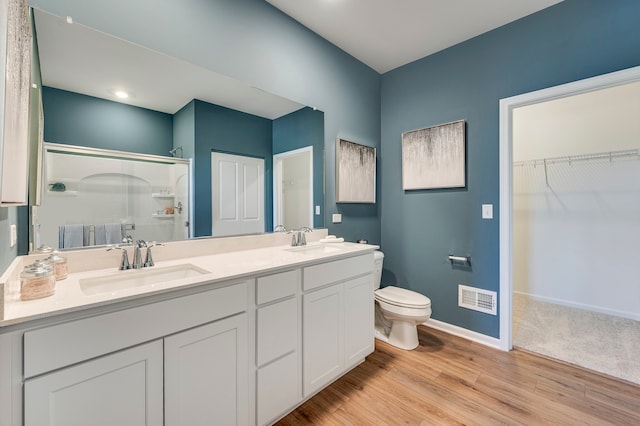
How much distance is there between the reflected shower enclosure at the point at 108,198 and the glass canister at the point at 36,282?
0.38 metres

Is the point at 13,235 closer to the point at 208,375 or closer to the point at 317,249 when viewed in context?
the point at 208,375

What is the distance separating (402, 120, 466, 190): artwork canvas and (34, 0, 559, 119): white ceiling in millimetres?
809

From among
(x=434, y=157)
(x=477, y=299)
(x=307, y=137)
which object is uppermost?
(x=307, y=137)

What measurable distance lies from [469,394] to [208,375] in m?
1.61

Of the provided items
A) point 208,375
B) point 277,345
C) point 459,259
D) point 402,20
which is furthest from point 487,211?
point 208,375

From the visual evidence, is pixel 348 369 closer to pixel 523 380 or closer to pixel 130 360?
pixel 523 380

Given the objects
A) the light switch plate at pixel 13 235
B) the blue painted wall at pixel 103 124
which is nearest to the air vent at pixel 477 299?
the blue painted wall at pixel 103 124

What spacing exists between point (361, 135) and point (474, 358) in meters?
2.26

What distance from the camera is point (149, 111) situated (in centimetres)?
149

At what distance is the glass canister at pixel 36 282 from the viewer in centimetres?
88

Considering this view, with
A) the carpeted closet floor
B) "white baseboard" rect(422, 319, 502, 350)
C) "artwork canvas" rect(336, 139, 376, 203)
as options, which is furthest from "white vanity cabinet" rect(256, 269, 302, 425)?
the carpeted closet floor

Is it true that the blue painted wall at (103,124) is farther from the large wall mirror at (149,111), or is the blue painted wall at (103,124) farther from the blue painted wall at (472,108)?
the blue painted wall at (472,108)

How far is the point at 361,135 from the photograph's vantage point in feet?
9.37

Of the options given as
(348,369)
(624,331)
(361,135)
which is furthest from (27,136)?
(624,331)
